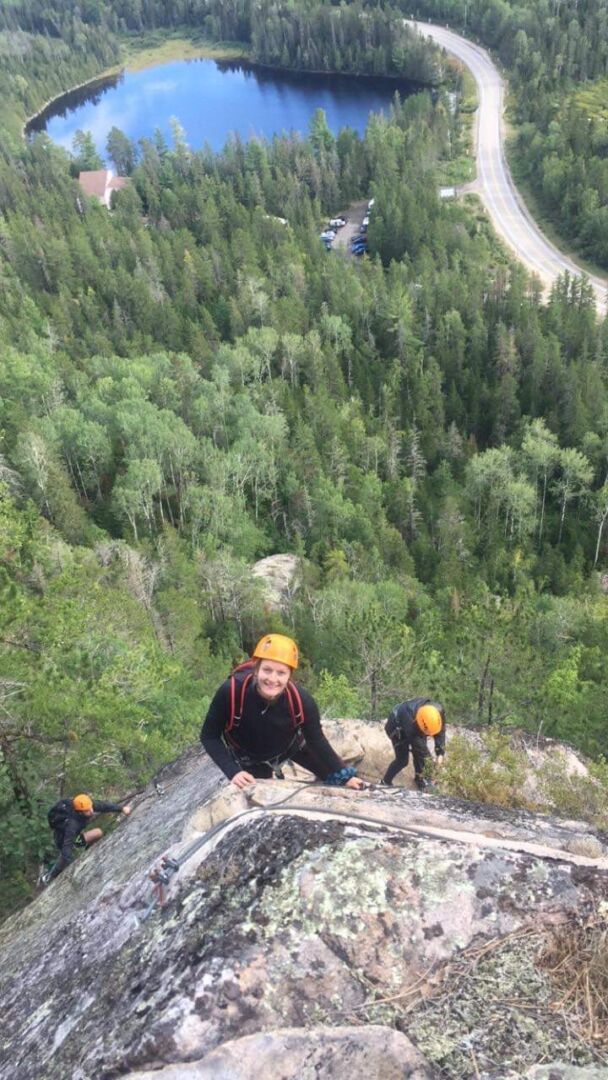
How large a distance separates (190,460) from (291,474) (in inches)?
373

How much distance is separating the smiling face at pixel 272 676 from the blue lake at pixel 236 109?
17712 cm

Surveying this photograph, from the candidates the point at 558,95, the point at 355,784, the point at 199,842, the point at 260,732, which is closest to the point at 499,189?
the point at 558,95

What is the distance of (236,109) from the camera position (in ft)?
598

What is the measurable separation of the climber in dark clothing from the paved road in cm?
9778

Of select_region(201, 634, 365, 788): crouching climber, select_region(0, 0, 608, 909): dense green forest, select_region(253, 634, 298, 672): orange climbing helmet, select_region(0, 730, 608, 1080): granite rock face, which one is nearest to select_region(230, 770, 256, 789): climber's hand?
select_region(201, 634, 365, 788): crouching climber

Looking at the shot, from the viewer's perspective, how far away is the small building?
427 feet

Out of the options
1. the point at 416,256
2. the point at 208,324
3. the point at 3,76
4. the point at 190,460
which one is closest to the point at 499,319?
the point at 416,256

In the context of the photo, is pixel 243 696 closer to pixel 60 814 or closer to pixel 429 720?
pixel 429 720

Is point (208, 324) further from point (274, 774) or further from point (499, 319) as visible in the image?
point (274, 774)

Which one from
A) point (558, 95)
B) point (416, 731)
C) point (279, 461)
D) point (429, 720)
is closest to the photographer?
point (429, 720)

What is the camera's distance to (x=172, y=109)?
616 ft

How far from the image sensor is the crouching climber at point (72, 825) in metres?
11.4

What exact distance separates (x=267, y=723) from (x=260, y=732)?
0.19m

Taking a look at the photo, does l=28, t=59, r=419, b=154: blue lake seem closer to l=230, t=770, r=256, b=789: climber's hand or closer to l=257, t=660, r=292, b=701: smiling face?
l=257, t=660, r=292, b=701: smiling face
